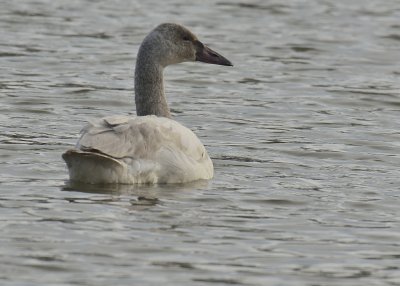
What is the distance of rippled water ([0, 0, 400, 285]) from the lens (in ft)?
29.8

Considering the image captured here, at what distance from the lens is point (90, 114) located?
15359mm

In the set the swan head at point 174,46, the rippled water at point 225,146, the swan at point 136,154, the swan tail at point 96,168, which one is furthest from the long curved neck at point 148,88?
the swan tail at point 96,168

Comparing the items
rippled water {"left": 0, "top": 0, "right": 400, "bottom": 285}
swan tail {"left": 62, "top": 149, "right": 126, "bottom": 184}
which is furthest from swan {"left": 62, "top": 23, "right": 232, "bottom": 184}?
rippled water {"left": 0, "top": 0, "right": 400, "bottom": 285}

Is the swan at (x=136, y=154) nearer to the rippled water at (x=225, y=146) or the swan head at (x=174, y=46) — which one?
the rippled water at (x=225, y=146)

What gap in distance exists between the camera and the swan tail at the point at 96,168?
10789 millimetres

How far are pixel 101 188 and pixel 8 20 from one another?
1022 centimetres

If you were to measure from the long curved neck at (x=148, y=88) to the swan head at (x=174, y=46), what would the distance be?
9 cm

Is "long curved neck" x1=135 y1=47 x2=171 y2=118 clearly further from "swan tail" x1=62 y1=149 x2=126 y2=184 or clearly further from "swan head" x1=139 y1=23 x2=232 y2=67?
"swan tail" x1=62 y1=149 x2=126 y2=184

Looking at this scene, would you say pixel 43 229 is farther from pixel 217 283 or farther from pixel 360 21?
pixel 360 21

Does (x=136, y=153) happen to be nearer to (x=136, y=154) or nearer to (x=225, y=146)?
(x=136, y=154)

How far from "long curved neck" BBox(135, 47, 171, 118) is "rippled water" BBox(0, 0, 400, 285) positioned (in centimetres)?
84

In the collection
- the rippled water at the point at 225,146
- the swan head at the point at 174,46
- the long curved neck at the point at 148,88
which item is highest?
the swan head at the point at 174,46

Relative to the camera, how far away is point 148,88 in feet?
41.3

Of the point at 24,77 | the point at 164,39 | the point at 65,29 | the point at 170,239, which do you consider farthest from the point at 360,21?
the point at 170,239
